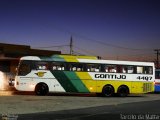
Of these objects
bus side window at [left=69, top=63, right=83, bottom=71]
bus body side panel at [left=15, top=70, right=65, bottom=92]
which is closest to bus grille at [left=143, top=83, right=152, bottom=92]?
bus side window at [left=69, top=63, right=83, bottom=71]

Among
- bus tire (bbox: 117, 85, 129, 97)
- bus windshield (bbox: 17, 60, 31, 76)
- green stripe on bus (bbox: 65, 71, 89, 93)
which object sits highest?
bus windshield (bbox: 17, 60, 31, 76)

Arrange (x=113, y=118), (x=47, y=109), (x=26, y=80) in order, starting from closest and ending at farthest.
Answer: (x=113, y=118) < (x=47, y=109) < (x=26, y=80)

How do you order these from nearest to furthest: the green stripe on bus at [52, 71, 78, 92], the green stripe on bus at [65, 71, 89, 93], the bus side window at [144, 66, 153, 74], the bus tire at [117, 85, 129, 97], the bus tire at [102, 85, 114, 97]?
the green stripe on bus at [52, 71, 78, 92] → the green stripe on bus at [65, 71, 89, 93] → the bus tire at [102, 85, 114, 97] → the bus tire at [117, 85, 129, 97] → the bus side window at [144, 66, 153, 74]

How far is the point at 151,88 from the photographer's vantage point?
31.6m

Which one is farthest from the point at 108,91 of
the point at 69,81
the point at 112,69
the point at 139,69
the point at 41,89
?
the point at 41,89

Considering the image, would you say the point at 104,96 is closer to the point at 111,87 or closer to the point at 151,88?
the point at 111,87

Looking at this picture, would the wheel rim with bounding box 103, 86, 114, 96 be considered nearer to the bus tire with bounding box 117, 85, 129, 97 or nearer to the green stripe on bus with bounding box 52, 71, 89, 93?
the bus tire with bounding box 117, 85, 129, 97

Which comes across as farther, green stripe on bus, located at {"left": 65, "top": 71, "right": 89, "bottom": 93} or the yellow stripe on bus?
the yellow stripe on bus

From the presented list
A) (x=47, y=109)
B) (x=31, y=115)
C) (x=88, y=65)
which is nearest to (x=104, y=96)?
(x=88, y=65)

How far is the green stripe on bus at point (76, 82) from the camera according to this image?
96.2 ft

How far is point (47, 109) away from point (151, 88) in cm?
1487

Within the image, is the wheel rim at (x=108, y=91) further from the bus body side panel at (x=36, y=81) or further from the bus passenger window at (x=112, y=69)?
the bus body side panel at (x=36, y=81)

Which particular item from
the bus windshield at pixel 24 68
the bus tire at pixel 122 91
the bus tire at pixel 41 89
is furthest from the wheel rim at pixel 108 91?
the bus windshield at pixel 24 68

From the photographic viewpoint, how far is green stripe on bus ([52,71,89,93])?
95.7 feet
